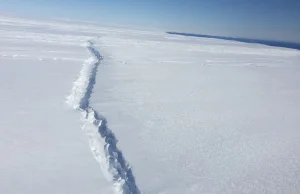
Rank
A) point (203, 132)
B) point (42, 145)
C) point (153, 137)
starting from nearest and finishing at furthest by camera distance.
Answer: point (42, 145) < point (153, 137) < point (203, 132)

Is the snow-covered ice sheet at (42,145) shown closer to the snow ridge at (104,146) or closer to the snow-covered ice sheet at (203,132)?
the snow ridge at (104,146)

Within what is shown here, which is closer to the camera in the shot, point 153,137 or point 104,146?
point 104,146

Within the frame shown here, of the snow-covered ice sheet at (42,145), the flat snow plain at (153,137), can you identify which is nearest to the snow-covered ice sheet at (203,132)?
the flat snow plain at (153,137)

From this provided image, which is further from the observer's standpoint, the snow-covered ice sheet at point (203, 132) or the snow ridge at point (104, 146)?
the snow-covered ice sheet at point (203, 132)

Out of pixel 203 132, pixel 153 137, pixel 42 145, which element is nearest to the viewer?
pixel 42 145

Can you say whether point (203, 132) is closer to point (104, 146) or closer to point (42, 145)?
point (104, 146)

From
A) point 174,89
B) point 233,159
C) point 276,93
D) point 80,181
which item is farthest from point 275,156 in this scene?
point 276,93

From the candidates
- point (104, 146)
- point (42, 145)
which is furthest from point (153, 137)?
point (42, 145)

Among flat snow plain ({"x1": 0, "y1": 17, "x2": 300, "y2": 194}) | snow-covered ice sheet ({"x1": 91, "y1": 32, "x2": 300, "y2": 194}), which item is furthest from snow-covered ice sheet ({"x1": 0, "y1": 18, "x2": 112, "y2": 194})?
snow-covered ice sheet ({"x1": 91, "y1": 32, "x2": 300, "y2": 194})

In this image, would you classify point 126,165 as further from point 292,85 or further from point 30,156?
point 292,85

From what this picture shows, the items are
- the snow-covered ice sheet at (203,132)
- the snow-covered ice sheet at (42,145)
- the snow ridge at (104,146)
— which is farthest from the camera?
the snow-covered ice sheet at (203,132)
